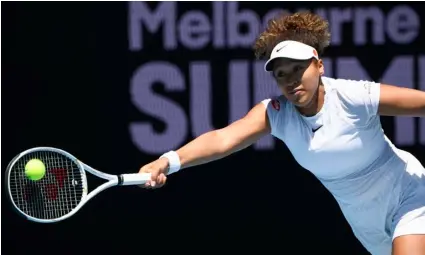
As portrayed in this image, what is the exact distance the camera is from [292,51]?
4176 millimetres

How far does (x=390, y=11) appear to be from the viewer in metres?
6.00

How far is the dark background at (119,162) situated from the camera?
6070 millimetres

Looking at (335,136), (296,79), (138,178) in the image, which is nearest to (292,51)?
(296,79)

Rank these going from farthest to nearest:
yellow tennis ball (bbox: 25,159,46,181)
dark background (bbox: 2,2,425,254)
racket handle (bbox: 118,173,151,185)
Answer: dark background (bbox: 2,2,425,254), yellow tennis ball (bbox: 25,159,46,181), racket handle (bbox: 118,173,151,185)

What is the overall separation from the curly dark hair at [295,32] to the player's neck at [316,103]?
176 millimetres

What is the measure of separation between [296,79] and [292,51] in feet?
0.34

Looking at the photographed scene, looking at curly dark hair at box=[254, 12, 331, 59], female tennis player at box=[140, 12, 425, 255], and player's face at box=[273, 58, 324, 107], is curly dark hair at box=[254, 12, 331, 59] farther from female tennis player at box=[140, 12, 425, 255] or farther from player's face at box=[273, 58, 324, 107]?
player's face at box=[273, 58, 324, 107]

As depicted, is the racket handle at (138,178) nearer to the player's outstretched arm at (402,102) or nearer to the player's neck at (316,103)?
the player's neck at (316,103)

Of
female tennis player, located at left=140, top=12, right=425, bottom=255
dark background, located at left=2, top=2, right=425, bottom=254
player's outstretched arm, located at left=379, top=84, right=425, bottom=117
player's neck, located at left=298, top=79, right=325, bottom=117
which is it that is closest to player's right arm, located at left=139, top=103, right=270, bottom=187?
female tennis player, located at left=140, top=12, right=425, bottom=255

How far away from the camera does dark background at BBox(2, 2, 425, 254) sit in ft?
19.9

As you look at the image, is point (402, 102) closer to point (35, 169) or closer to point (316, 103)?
point (316, 103)

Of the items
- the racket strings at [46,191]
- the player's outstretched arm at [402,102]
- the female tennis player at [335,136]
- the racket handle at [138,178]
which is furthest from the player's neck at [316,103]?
the racket strings at [46,191]

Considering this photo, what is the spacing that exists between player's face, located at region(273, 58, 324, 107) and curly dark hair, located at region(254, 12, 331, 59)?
0.53 feet

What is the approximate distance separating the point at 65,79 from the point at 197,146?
77.1 inches
